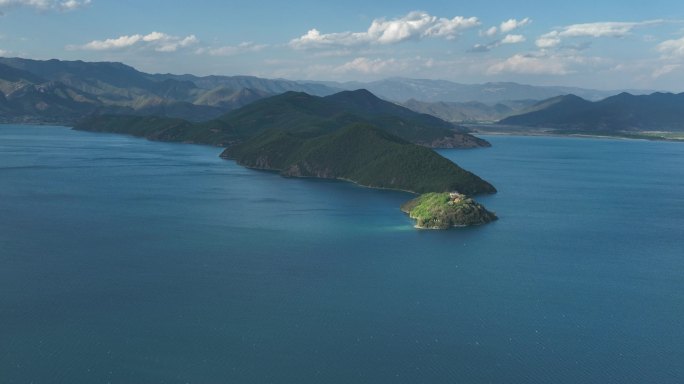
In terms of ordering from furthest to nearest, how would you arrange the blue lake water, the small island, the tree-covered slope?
the tree-covered slope
the small island
the blue lake water

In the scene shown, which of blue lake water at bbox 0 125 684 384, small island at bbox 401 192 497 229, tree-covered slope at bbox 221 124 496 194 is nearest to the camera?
blue lake water at bbox 0 125 684 384

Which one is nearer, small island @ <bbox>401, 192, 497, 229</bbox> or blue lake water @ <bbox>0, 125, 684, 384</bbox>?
blue lake water @ <bbox>0, 125, 684, 384</bbox>

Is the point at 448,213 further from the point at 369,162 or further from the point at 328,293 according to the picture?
the point at 369,162

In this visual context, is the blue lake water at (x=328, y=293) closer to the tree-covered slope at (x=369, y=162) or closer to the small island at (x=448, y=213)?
the small island at (x=448, y=213)

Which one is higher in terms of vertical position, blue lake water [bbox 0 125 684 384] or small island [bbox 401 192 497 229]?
small island [bbox 401 192 497 229]

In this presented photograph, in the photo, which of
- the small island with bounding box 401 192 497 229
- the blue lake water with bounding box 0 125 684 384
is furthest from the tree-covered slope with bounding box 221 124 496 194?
the small island with bounding box 401 192 497 229

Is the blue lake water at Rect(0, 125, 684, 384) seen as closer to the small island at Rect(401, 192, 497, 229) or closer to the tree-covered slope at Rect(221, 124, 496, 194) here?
the small island at Rect(401, 192, 497, 229)
